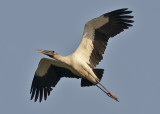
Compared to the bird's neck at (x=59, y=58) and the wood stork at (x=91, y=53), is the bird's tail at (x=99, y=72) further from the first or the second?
the bird's neck at (x=59, y=58)

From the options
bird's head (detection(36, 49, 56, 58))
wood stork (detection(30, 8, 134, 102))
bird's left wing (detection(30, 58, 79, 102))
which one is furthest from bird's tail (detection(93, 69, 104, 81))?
bird's head (detection(36, 49, 56, 58))

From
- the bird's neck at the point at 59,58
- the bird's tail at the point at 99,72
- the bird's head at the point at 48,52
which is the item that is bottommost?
the bird's tail at the point at 99,72

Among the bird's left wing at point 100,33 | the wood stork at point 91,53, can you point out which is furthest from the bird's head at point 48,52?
the bird's left wing at point 100,33

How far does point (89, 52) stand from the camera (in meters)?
16.1

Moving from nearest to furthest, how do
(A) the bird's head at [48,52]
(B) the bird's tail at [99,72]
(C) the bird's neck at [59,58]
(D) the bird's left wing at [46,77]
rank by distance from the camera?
(C) the bird's neck at [59,58] → (A) the bird's head at [48,52] → (B) the bird's tail at [99,72] → (D) the bird's left wing at [46,77]

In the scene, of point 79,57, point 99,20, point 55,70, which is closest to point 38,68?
point 55,70

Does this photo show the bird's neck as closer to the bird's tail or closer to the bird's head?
the bird's head

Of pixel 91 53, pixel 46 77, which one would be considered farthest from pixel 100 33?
pixel 46 77

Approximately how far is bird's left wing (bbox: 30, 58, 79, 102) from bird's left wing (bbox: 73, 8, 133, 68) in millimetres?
867

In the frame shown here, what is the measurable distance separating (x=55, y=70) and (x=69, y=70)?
0.62 meters

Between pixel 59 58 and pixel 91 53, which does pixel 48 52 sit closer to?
pixel 59 58

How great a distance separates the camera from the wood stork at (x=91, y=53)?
15602 millimetres

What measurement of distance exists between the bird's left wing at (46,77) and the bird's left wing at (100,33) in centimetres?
87

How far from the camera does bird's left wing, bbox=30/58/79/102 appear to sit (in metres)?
16.5
